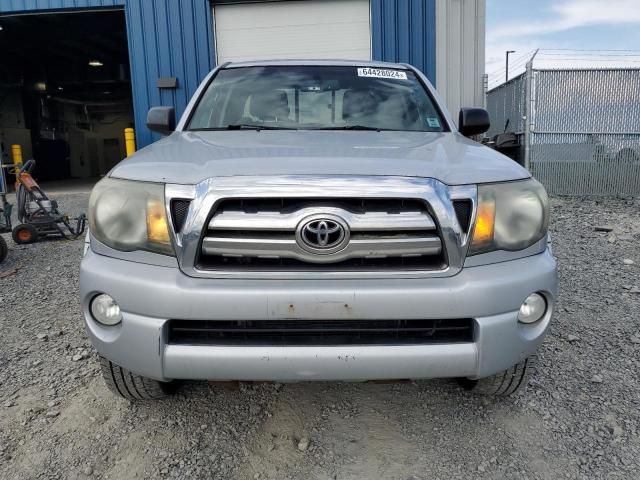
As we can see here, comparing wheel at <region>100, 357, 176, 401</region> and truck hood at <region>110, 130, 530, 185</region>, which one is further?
wheel at <region>100, 357, 176, 401</region>

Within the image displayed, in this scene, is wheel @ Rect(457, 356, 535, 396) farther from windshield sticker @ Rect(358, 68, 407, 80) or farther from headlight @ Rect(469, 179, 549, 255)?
windshield sticker @ Rect(358, 68, 407, 80)

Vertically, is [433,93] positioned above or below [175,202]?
above

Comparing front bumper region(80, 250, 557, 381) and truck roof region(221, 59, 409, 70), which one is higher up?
truck roof region(221, 59, 409, 70)

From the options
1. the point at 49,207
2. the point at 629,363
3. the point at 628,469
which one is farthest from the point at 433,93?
the point at 49,207

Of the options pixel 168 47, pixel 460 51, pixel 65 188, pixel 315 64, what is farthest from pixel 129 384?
pixel 65 188

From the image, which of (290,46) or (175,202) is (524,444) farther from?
(290,46)

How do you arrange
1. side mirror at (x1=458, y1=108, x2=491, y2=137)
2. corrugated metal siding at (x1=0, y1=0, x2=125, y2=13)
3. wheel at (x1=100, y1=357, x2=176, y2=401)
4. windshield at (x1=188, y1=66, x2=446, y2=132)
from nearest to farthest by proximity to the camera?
wheel at (x1=100, y1=357, x2=176, y2=401) < windshield at (x1=188, y1=66, x2=446, y2=132) < side mirror at (x1=458, y1=108, x2=491, y2=137) < corrugated metal siding at (x1=0, y1=0, x2=125, y2=13)

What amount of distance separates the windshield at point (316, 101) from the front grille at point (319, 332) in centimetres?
141

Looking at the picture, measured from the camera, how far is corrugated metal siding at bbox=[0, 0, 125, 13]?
9.21m

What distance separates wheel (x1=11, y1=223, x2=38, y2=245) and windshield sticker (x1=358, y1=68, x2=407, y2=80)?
4.82 metres

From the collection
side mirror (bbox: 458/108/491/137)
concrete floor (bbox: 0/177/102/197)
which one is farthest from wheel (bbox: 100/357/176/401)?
concrete floor (bbox: 0/177/102/197)

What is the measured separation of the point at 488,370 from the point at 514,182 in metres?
0.73

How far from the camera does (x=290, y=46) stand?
894cm

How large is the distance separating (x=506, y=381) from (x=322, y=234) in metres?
1.15
